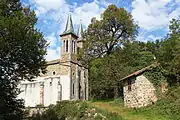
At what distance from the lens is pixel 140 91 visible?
77.0 feet

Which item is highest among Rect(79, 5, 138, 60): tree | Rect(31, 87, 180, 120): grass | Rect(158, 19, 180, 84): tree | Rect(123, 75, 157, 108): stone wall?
Rect(79, 5, 138, 60): tree

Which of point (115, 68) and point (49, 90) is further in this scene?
point (49, 90)

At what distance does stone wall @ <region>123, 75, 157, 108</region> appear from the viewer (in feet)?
75.7

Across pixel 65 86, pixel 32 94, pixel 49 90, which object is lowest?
pixel 32 94

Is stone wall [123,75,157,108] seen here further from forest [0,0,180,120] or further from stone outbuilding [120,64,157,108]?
forest [0,0,180,120]

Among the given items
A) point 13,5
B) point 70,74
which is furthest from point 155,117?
point 70,74

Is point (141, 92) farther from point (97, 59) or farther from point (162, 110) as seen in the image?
point (97, 59)

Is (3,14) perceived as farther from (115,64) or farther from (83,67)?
(83,67)

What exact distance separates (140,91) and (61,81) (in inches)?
583

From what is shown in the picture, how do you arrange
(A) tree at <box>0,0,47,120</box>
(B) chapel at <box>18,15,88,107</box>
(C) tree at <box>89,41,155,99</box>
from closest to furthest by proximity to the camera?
(A) tree at <box>0,0,47,120</box> < (C) tree at <box>89,41,155,99</box> < (B) chapel at <box>18,15,88,107</box>

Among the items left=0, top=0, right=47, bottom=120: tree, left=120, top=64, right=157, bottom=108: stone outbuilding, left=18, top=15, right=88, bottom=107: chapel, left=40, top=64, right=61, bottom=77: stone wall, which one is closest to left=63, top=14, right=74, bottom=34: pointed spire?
left=18, top=15, right=88, bottom=107: chapel

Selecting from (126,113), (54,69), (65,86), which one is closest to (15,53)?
(126,113)

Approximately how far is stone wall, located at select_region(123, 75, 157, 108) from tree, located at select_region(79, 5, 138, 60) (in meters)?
13.7

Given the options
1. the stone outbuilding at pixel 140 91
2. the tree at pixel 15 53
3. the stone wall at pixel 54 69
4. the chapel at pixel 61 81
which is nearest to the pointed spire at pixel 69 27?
the chapel at pixel 61 81
